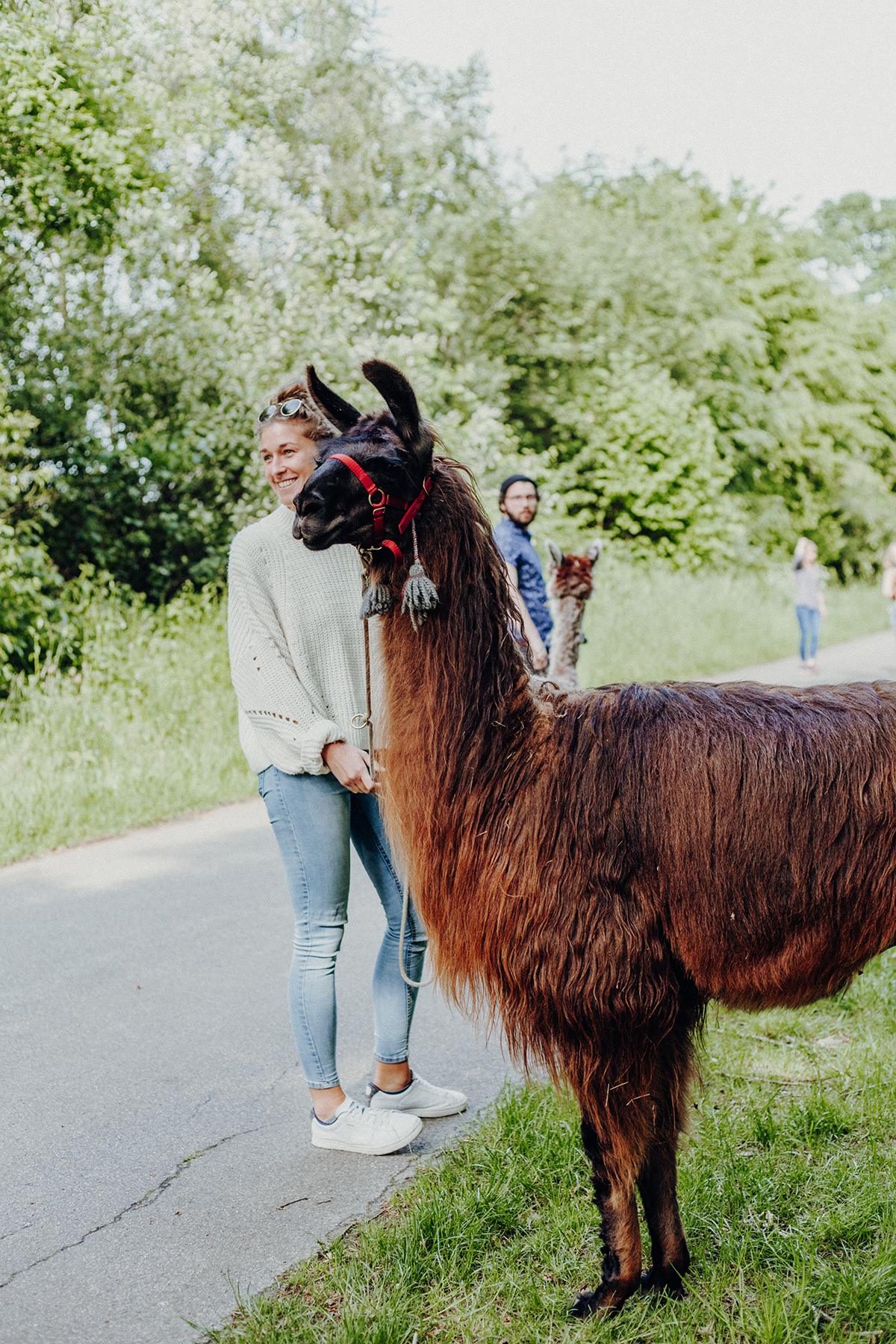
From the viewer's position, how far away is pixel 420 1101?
3.55 metres

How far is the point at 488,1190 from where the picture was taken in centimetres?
287

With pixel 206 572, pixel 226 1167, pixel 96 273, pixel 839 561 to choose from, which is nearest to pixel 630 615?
pixel 206 572

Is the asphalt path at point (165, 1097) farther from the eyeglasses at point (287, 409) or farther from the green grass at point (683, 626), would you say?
the green grass at point (683, 626)

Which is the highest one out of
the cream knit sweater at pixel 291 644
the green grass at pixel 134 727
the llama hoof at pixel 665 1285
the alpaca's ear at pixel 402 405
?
the alpaca's ear at pixel 402 405

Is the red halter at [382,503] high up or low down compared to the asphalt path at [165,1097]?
up

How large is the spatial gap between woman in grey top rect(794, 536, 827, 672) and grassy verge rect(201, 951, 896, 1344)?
493 inches

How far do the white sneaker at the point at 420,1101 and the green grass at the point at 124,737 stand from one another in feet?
12.1

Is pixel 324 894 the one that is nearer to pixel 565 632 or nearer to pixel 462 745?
pixel 462 745

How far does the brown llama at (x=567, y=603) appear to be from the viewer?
6.49 metres

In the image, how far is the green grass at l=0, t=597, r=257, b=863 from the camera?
7.05 meters

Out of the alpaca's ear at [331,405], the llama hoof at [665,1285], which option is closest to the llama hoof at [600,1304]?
the llama hoof at [665,1285]

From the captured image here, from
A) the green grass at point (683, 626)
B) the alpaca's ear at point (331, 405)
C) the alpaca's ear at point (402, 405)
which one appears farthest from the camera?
the green grass at point (683, 626)

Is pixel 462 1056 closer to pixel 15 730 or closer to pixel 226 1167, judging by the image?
pixel 226 1167

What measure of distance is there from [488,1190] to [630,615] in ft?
44.8
